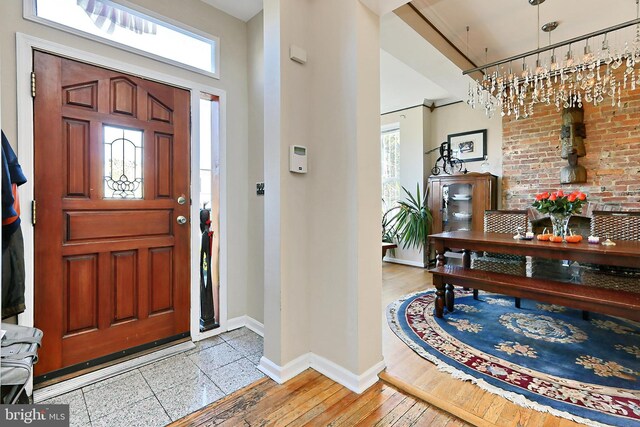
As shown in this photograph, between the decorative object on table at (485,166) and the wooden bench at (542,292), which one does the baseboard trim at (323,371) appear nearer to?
the wooden bench at (542,292)

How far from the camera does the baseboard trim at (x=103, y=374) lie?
1.68 metres

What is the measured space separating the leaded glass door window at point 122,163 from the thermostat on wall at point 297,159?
3.70 ft

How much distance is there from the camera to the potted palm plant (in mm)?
4934

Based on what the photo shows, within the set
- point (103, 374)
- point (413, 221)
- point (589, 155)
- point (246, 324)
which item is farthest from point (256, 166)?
point (589, 155)

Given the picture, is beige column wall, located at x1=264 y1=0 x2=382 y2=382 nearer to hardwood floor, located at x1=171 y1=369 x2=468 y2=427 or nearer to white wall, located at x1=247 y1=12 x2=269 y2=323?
hardwood floor, located at x1=171 y1=369 x2=468 y2=427

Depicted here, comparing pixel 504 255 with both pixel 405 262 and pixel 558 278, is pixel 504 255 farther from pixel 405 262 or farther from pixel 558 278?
pixel 405 262

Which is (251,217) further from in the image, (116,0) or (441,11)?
(441,11)

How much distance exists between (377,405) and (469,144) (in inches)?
175

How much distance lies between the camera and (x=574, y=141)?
144 inches

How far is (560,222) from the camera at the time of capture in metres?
2.63

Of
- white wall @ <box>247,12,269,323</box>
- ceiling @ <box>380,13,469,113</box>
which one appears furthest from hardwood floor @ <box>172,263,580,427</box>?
ceiling @ <box>380,13,469,113</box>

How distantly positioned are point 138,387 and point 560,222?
3.45 m

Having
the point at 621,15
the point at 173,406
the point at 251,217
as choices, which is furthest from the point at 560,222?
the point at 173,406

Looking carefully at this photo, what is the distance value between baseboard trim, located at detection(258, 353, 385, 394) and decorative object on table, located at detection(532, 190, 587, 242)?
199 centimetres
